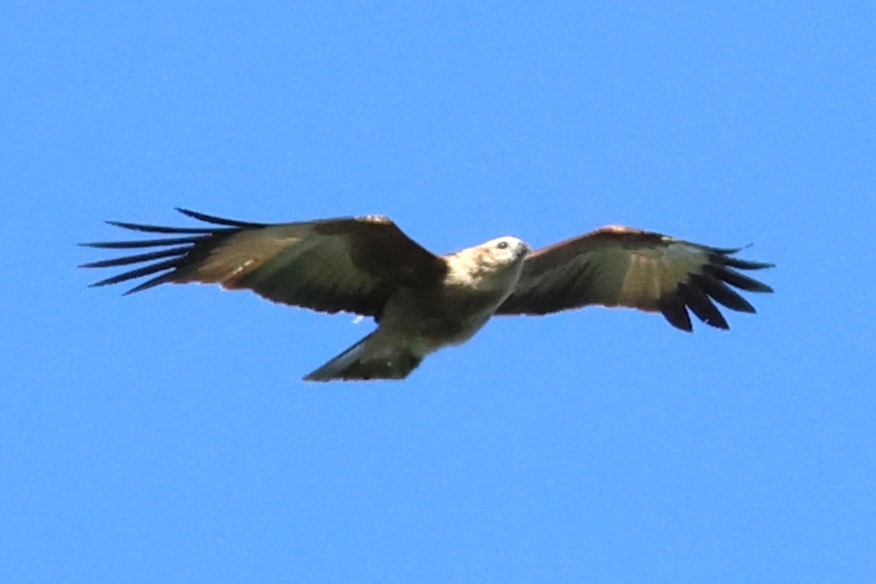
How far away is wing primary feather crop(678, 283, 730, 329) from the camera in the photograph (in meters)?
11.7

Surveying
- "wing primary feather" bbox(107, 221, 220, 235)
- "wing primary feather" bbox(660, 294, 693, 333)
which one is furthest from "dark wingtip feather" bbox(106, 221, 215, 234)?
"wing primary feather" bbox(660, 294, 693, 333)

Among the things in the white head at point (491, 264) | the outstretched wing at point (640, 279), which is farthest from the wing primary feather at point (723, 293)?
the white head at point (491, 264)

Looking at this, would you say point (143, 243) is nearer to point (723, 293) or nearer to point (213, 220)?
point (213, 220)

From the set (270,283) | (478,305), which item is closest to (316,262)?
(270,283)

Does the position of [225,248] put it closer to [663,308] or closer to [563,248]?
[563,248]

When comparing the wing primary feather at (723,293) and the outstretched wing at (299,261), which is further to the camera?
the wing primary feather at (723,293)

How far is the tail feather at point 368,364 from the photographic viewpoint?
10555 mm

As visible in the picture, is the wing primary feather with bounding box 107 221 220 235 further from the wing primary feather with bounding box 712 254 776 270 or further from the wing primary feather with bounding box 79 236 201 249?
the wing primary feather with bounding box 712 254 776 270

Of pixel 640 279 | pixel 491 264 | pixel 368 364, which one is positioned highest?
pixel 640 279

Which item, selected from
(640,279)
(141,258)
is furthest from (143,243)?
(640,279)

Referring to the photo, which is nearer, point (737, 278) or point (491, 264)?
point (491, 264)

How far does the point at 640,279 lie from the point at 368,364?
2.04m

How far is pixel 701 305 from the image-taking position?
11.7 meters

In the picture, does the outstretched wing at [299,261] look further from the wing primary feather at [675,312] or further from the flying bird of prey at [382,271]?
the wing primary feather at [675,312]
